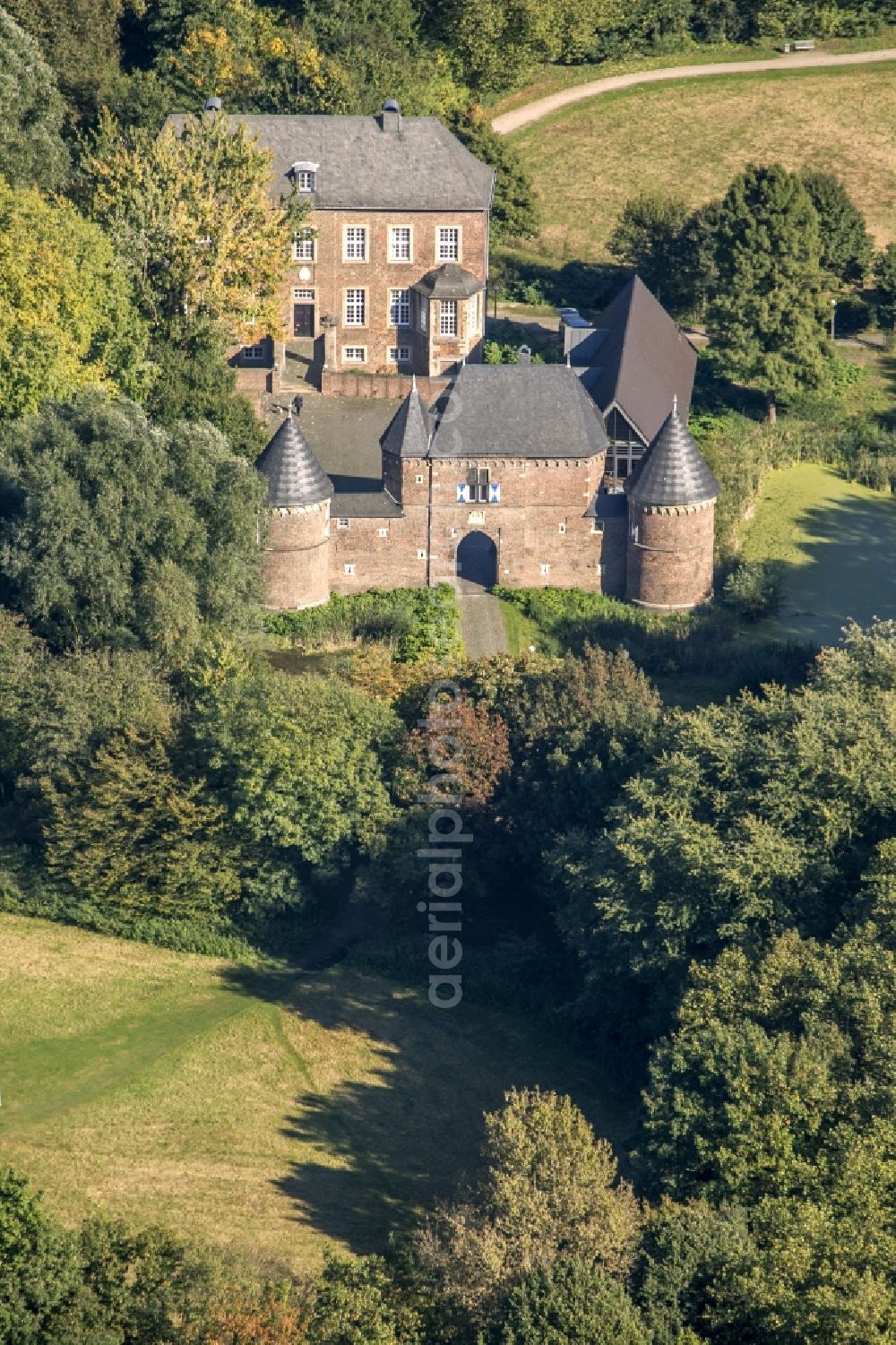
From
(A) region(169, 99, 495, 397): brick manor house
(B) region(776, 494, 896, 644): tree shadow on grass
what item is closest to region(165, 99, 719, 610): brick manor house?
(A) region(169, 99, 495, 397): brick manor house

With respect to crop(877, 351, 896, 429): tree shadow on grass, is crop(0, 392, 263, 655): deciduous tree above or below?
above

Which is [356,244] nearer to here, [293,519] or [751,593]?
[293,519]

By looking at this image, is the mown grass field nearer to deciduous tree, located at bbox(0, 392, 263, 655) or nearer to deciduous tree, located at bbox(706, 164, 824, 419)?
deciduous tree, located at bbox(706, 164, 824, 419)

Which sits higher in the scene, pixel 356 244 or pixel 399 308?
pixel 356 244

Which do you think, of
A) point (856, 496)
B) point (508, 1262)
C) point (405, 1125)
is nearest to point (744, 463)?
point (856, 496)

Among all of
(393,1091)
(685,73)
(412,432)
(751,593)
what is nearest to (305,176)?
(412,432)
